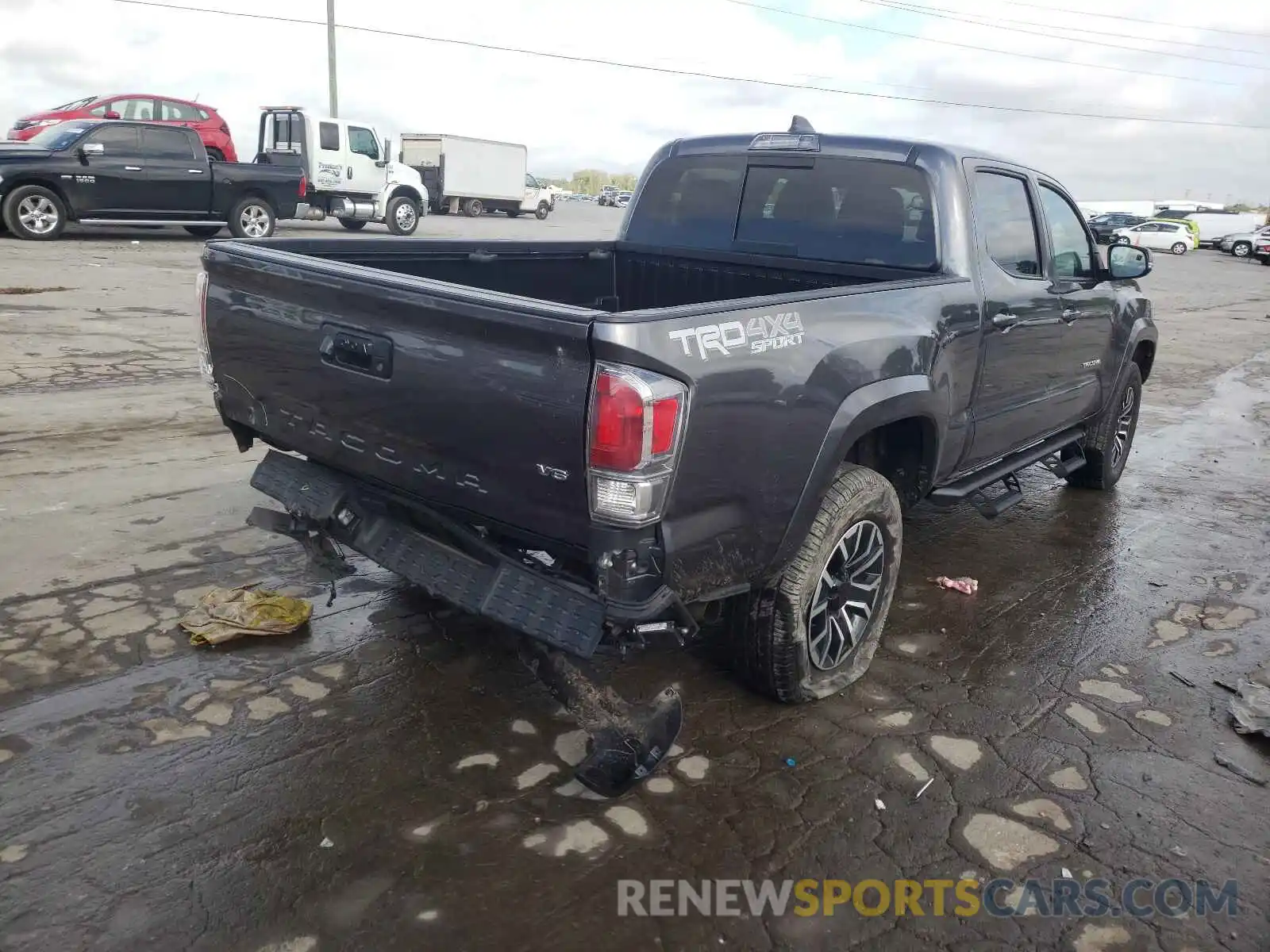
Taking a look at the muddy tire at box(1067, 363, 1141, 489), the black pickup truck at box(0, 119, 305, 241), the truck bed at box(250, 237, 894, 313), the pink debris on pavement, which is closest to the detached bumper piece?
the truck bed at box(250, 237, 894, 313)

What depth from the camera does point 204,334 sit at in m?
3.63

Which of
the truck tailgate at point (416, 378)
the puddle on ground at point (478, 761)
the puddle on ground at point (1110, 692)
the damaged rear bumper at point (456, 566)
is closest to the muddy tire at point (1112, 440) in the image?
the puddle on ground at point (1110, 692)

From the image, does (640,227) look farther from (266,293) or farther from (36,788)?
(36,788)

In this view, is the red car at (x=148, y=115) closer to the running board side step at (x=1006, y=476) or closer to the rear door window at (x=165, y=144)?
the rear door window at (x=165, y=144)

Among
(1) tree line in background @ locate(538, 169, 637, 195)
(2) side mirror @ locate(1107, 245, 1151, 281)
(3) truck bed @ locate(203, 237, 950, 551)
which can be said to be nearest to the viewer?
(3) truck bed @ locate(203, 237, 950, 551)

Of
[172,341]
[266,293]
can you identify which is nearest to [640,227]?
[266,293]

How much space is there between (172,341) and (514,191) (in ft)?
98.5

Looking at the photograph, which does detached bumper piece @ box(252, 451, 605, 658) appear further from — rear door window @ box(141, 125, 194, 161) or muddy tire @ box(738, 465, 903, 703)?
rear door window @ box(141, 125, 194, 161)

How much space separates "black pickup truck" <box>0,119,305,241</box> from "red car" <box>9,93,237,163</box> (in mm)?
1134

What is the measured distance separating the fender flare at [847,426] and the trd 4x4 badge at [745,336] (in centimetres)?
36

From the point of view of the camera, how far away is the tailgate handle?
2959 mm

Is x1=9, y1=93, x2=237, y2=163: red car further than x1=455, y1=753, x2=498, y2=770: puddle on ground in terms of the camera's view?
Yes

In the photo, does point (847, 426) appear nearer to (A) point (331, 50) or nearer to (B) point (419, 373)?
(B) point (419, 373)

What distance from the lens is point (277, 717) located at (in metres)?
3.31
